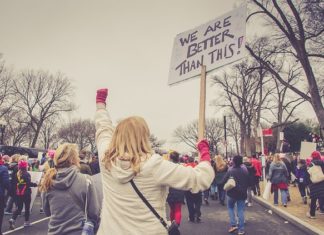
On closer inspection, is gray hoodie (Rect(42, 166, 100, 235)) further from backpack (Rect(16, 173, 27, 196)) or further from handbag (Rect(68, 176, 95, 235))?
backpack (Rect(16, 173, 27, 196))

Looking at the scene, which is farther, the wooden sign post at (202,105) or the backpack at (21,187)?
the backpack at (21,187)

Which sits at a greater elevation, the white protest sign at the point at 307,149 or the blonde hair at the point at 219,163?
the white protest sign at the point at 307,149

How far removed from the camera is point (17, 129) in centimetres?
5938

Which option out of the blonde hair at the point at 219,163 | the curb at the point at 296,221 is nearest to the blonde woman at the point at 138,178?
the curb at the point at 296,221

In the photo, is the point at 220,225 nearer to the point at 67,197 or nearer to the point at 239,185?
the point at 239,185

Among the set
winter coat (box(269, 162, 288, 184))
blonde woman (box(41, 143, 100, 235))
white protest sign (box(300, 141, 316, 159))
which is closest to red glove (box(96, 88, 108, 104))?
blonde woman (box(41, 143, 100, 235))

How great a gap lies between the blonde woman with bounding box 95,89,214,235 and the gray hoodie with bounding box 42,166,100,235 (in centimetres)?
164

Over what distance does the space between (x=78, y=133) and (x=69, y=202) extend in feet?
262

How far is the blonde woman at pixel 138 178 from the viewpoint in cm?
244

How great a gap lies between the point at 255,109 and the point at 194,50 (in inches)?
1508

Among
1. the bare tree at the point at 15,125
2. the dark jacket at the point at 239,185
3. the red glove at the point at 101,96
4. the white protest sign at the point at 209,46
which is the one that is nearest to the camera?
the red glove at the point at 101,96

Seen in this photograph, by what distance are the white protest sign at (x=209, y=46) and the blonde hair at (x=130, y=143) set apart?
4.50 ft

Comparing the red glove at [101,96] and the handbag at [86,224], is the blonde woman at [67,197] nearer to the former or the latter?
the handbag at [86,224]

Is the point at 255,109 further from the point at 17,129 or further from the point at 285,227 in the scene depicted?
the point at 17,129
